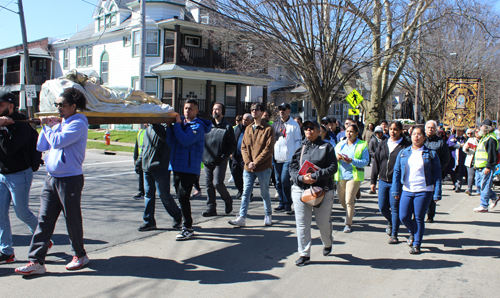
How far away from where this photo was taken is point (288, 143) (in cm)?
750

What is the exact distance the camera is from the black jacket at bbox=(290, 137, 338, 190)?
4828mm

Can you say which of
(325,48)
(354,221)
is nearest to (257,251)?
(354,221)

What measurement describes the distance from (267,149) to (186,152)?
1493 millimetres

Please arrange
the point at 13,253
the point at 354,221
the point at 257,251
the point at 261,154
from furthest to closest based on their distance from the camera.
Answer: the point at 354,221 < the point at 261,154 < the point at 257,251 < the point at 13,253

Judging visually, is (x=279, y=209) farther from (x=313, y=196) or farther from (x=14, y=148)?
(x=14, y=148)

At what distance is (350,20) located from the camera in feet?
42.9

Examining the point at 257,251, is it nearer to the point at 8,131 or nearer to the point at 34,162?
the point at 34,162

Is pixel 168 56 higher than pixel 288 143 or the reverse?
higher

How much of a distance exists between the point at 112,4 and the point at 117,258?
31.4 meters

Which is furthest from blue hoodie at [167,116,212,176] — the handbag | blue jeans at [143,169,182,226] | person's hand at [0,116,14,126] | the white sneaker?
person's hand at [0,116,14,126]

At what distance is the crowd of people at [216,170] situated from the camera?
4.28 metres

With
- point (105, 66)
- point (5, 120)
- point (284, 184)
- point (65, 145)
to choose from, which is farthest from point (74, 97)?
point (105, 66)

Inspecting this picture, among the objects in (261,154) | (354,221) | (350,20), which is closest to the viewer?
(261,154)

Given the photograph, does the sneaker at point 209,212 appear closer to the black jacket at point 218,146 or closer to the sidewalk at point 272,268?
the sidewalk at point 272,268
